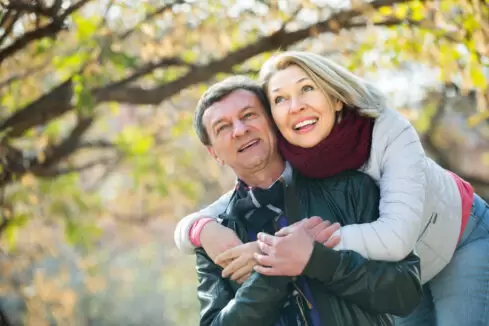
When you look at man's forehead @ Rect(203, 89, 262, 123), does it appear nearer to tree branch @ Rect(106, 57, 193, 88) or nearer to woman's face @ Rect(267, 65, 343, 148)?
woman's face @ Rect(267, 65, 343, 148)

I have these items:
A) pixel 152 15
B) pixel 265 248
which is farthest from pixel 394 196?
pixel 152 15

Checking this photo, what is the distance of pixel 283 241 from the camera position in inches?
109

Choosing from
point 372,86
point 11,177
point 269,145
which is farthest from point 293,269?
point 11,177

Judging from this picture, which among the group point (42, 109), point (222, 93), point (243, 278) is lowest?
point (243, 278)

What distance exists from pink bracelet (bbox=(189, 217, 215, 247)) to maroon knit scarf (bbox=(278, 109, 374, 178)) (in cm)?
42

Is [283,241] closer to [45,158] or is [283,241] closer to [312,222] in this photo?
[312,222]

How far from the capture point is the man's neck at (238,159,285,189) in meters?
3.21

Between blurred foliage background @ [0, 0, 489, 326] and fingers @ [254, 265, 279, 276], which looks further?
blurred foliage background @ [0, 0, 489, 326]

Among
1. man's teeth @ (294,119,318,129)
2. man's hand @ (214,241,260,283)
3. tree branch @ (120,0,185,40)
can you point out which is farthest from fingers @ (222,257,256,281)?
tree branch @ (120,0,185,40)

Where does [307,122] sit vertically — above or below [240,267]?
above

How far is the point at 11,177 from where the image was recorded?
21.6 ft

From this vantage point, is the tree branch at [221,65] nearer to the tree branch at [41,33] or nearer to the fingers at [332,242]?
the tree branch at [41,33]

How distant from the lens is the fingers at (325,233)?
9.21 feet

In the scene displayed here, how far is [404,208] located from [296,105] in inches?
22.5
